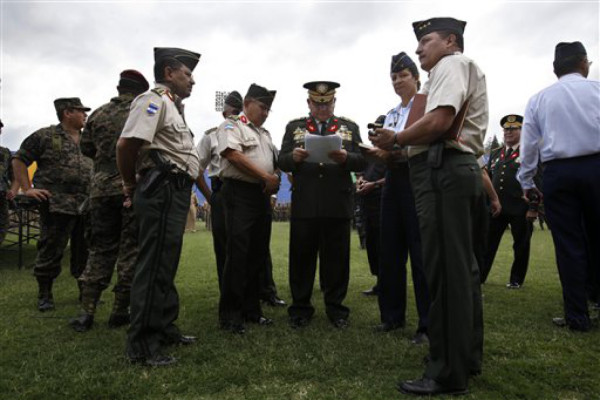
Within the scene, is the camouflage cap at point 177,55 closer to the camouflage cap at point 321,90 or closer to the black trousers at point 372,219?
the camouflage cap at point 321,90

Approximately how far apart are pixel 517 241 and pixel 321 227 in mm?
3072

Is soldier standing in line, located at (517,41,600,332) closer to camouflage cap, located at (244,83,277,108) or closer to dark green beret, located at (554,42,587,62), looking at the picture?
dark green beret, located at (554,42,587,62)

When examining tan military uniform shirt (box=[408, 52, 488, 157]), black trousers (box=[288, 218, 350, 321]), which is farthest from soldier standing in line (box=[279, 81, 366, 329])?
tan military uniform shirt (box=[408, 52, 488, 157])

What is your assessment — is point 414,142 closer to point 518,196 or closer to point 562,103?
point 562,103

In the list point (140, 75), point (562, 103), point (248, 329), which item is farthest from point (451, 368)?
point (140, 75)

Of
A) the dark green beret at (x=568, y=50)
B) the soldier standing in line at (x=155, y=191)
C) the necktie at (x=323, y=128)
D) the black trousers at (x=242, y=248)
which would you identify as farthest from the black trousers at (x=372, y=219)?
the soldier standing in line at (x=155, y=191)

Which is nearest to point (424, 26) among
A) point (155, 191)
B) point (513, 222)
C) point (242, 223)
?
point (155, 191)

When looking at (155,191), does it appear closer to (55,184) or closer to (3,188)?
(55,184)

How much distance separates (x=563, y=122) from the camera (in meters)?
3.58

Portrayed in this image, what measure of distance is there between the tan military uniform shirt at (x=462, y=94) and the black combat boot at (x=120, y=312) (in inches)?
106

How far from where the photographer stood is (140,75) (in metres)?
4.10

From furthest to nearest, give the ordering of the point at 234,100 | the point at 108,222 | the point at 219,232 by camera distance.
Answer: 1. the point at 234,100
2. the point at 219,232
3. the point at 108,222

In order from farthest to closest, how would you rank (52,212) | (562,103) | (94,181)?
(52,212), (94,181), (562,103)

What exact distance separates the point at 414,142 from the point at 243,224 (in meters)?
1.85
